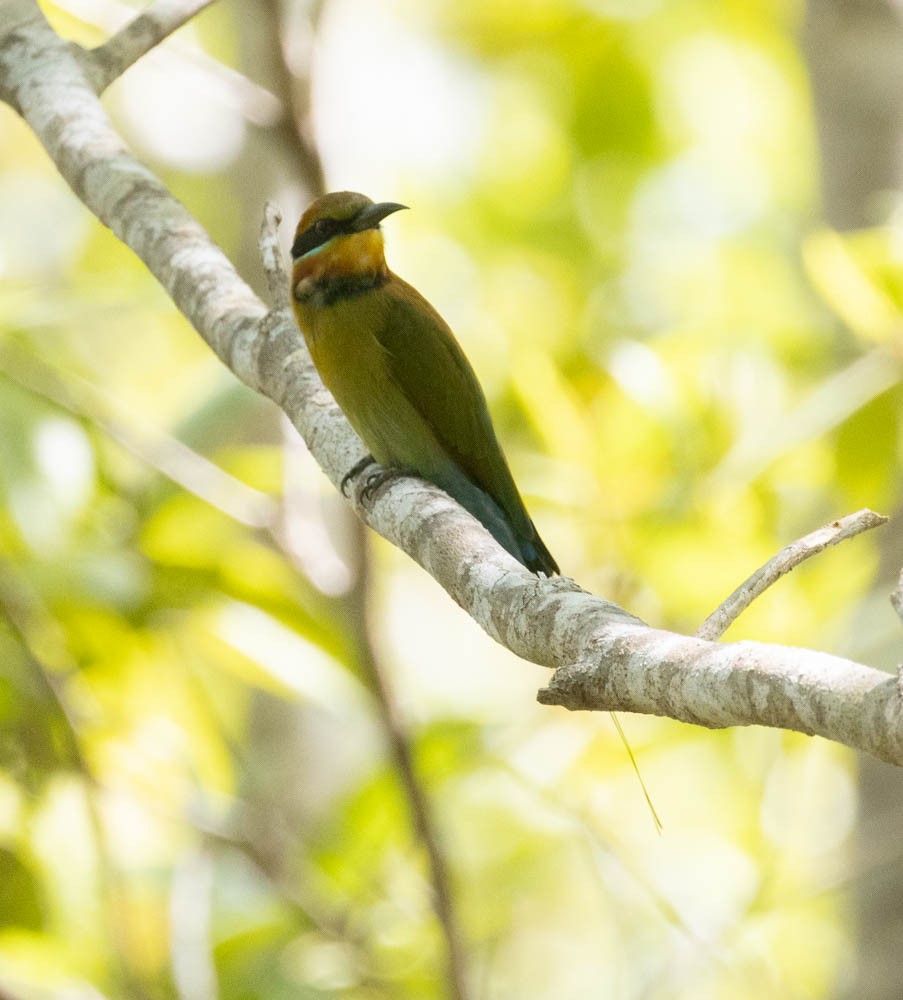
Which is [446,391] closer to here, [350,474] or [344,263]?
[344,263]

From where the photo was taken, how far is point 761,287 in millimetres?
5707

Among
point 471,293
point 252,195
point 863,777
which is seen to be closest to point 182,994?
point 863,777

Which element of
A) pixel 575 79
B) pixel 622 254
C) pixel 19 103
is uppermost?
pixel 575 79

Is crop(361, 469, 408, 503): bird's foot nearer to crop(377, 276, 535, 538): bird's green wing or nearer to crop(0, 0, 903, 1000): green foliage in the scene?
crop(0, 0, 903, 1000): green foliage

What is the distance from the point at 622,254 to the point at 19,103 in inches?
159

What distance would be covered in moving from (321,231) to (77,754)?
5.53 ft

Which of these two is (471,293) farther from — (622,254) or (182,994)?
(182,994)

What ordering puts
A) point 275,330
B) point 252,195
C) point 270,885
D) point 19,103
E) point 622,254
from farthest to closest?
point 622,254 < point 252,195 < point 270,885 < point 19,103 < point 275,330

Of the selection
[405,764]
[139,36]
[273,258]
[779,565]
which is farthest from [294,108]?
[779,565]

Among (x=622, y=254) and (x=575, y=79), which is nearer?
(x=575, y=79)

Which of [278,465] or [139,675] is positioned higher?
[278,465]

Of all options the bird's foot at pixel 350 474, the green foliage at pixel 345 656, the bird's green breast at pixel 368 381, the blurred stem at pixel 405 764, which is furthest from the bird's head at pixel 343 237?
the bird's foot at pixel 350 474

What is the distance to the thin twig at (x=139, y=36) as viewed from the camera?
10.5 ft

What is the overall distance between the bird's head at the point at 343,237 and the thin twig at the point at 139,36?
70cm
